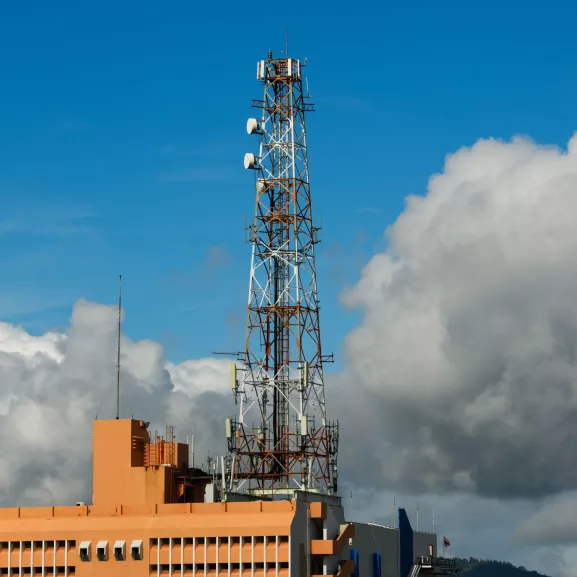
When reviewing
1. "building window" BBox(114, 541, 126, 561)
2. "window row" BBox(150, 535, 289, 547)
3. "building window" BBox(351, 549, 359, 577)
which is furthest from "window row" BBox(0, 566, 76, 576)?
"building window" BBox(351, 549, 359, 577)

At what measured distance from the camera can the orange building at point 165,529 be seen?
157 m

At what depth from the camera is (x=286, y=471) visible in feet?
566

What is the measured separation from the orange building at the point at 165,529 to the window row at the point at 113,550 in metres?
0.10

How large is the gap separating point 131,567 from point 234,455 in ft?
65.2

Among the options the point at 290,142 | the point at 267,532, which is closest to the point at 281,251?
the point at 290,142

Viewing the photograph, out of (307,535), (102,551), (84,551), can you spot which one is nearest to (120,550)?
(102,551)

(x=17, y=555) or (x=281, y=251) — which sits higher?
(x=281, y=251)

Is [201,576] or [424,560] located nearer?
[201,576]

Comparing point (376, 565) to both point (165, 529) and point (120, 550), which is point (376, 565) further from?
point (120, 550)

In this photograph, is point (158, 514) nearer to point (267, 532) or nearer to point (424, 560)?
point (267, 532)

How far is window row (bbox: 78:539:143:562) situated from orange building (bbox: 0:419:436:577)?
0.10m

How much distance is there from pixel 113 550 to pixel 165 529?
6.53 m

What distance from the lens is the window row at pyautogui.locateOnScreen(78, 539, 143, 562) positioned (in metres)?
160

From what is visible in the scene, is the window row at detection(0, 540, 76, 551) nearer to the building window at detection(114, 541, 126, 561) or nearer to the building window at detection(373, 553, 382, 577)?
the building window at detection(114, 541, 126, 561)
